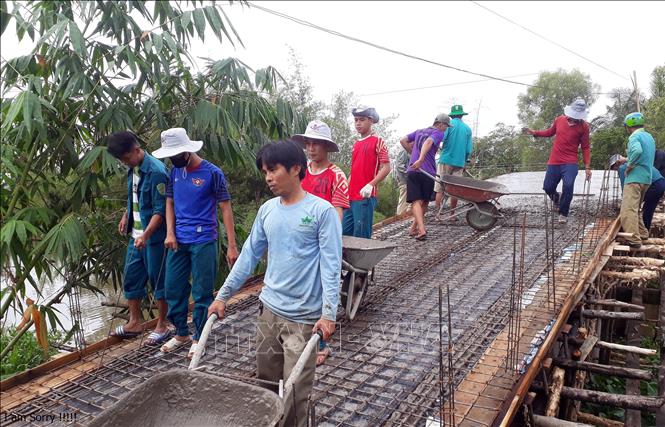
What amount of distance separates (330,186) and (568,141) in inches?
170

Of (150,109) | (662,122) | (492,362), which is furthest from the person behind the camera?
(662,122)

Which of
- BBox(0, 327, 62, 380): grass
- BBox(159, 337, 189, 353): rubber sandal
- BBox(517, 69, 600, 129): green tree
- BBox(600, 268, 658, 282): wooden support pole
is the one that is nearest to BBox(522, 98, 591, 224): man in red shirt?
BBox(600, 268, 658, 282): wooden support pole

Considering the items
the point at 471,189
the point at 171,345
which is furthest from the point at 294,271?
the point at 471,189

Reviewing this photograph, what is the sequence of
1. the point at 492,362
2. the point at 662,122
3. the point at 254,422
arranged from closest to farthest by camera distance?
the point at 254,422
the point at 492,362
the point at 662,122

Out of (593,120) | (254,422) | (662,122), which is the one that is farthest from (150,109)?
(593,120)

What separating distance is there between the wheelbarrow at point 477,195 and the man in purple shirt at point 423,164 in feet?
0.80

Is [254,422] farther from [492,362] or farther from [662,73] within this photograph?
[662,73]

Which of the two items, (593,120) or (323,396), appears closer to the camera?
(323,396)

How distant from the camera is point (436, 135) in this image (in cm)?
570

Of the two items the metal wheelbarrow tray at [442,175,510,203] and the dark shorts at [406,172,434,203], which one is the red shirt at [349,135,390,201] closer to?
the dark shorts at [406,172,434,203]

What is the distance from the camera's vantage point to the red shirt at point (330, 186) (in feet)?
10.4

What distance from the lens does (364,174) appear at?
4145 millimetres

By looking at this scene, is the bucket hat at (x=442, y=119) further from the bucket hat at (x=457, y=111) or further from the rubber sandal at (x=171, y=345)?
the rubber sandal at (x=171, y=345)

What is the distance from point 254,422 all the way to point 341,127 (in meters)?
15.1
